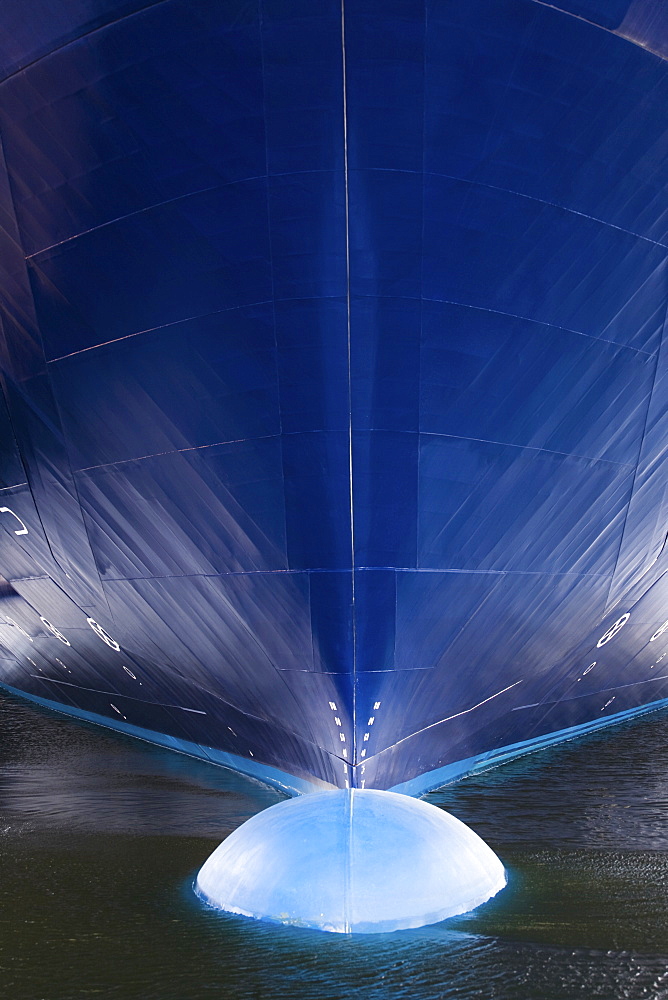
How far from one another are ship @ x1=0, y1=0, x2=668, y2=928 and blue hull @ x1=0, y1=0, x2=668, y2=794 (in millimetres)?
22

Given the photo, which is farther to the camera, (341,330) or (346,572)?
(346,572)

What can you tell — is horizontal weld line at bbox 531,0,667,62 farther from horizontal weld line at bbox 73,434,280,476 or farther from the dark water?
the dark water

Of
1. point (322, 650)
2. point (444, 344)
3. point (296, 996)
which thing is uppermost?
point (444, 344)

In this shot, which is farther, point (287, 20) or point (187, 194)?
point (187, 194)

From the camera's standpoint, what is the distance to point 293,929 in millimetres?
5262

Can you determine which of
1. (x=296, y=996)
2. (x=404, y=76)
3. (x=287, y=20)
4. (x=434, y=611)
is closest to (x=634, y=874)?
(x=434, y=611)

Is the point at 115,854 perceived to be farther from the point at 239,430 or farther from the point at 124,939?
the point at 239,430

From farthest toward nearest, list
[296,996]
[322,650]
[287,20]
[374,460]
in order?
[322,650] < [374,460] < [287,20] < [296,996]

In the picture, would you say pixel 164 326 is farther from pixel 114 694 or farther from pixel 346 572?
pixel 114 694

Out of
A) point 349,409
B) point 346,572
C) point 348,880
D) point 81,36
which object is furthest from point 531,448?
point 81,36

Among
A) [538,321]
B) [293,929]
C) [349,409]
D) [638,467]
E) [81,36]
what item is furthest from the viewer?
[638,467]

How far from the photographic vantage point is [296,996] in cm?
452

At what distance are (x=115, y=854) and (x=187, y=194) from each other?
5243mm

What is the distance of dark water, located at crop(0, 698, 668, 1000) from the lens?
468cm
